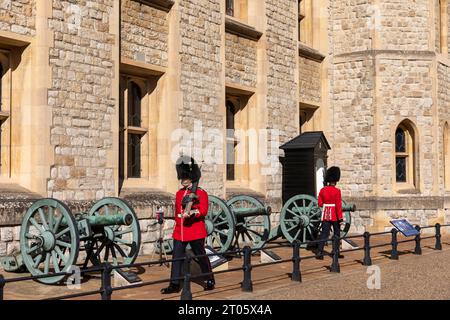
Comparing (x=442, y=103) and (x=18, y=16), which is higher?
(x=18, y=16)

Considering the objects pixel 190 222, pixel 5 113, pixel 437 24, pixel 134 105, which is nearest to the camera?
pixel 190 222

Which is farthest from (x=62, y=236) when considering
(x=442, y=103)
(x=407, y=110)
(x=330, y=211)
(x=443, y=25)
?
(x=443, y=25)

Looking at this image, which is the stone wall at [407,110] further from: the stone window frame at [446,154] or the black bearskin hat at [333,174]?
the black bearskin hat at [333,174]

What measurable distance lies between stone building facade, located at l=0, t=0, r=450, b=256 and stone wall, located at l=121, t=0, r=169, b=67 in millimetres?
28

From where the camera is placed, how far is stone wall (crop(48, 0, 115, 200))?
1157 centimetres

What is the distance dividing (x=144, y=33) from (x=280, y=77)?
5.26 m

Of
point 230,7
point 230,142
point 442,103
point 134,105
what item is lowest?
point 230,142

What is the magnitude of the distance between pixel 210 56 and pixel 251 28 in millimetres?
1946

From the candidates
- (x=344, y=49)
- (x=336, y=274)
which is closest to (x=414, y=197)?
(x=344, y=49)

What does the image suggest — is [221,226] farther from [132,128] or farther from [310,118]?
[310,118]

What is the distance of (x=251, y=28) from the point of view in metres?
17.0

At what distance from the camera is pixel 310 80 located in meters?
20.0

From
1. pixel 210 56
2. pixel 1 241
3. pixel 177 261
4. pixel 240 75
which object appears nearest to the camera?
pixel 177 261

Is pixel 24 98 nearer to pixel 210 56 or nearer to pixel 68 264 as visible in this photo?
pixel 68 264
